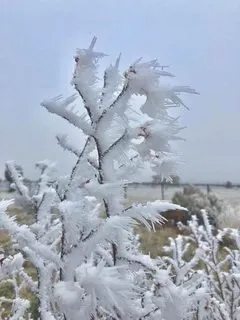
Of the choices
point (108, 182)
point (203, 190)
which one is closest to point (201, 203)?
point (203, 190)

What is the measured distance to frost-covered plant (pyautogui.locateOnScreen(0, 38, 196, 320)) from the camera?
1080 mm

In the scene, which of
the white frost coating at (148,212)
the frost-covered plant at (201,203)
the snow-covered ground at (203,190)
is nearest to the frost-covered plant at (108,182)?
the white frost coating at (148,212)

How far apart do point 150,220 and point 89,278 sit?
21 cm

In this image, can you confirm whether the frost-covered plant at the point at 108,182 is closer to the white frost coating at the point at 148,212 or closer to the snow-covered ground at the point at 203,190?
the white frost coating at the point at 148,212

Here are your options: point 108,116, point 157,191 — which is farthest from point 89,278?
point 157,191

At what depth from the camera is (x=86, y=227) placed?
114 centimetres

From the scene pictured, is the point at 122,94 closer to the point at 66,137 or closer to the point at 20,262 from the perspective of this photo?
the point at 66,137

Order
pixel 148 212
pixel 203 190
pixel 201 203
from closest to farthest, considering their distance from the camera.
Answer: pixel 148 212
pixel 201 203
pixel 203 190

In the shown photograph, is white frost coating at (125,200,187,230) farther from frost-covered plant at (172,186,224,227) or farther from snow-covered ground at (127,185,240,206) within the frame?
snow-covered ground at (127,185,240,206)

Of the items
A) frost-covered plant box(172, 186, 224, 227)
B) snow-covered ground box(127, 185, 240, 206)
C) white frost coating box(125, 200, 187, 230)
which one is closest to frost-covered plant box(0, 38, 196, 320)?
white frost coating box(125, 200, 187, 230)

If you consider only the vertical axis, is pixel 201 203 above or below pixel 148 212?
below

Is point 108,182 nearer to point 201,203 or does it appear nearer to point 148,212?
point 148,212

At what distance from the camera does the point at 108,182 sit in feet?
3.84

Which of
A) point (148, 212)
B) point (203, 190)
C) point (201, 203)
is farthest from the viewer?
point (203, 190)
